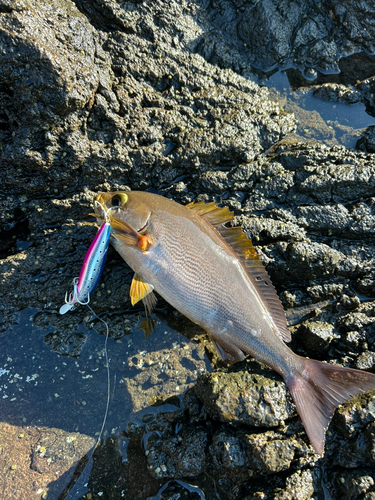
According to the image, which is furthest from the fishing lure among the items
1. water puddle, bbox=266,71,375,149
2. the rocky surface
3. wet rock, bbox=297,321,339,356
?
water puddle, bbox=266,71,375,149

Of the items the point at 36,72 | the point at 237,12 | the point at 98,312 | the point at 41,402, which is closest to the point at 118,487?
the point at 41,402

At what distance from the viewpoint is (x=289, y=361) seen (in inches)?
120

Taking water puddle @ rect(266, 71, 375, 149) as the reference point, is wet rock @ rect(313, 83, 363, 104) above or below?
above

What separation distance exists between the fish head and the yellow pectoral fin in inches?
20.6

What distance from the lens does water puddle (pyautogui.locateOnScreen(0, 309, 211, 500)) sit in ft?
10.6

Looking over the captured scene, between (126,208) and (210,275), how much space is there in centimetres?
108

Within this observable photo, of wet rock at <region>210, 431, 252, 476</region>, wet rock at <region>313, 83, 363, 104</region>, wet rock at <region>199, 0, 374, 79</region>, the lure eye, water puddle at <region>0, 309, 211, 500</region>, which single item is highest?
wet rock at <region>199, 0, 374, 79</region>

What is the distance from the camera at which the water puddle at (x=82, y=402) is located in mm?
3238

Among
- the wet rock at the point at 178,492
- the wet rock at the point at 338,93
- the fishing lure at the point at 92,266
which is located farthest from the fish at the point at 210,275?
the wet rock at the point at 338,93

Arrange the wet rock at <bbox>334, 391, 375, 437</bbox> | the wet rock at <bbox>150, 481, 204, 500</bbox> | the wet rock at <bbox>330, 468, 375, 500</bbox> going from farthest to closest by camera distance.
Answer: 1. the wet rock at <bbox>150, 481, 204, 500</bbox>
2. the wet rock at <bbox>334, 391, 375, 437</bbox>
3. the wet rock at <bbox>330, 468, 375, 500</bbox>

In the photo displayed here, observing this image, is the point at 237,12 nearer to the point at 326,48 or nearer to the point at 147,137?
the point at 326,48

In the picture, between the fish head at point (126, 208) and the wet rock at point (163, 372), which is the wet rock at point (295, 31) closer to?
the fish head at point (126, 208)

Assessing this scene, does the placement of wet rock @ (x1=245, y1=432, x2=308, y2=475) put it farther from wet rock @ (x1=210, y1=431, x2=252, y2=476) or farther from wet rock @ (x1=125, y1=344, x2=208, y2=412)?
wet rock @ (x1=125, y1=344, x2=208, y2=412)

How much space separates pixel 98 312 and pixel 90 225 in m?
0.99
